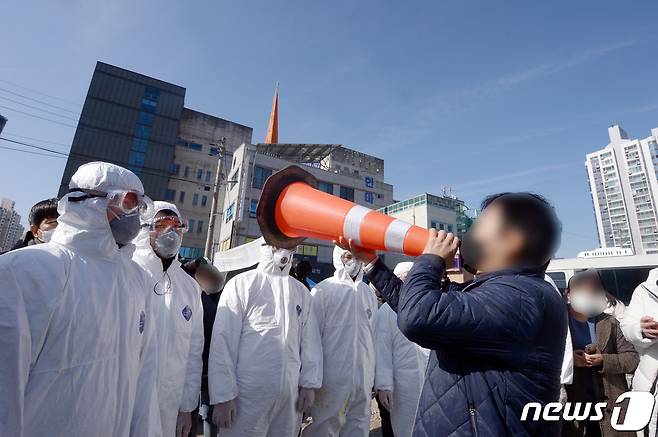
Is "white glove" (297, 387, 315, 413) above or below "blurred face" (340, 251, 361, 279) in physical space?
below

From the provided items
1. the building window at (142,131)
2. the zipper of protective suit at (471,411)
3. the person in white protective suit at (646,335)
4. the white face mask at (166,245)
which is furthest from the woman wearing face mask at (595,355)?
the building window at (142,131)

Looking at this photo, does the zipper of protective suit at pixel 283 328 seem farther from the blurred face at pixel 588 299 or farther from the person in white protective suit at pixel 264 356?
the blurred face at pixel 588 299

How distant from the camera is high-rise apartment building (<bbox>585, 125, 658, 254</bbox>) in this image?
64500 mm

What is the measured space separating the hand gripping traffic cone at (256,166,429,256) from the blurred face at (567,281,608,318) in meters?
3.25

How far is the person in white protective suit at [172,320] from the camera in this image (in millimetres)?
2699

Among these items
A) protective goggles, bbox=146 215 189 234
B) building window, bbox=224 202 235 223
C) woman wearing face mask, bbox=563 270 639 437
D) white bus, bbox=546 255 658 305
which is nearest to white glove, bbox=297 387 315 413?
protective goggles, bbox=146 215 189 234

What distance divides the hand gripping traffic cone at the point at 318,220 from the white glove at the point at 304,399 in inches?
66.0

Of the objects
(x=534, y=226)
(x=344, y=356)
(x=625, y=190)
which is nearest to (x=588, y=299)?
(x=344, y=356)

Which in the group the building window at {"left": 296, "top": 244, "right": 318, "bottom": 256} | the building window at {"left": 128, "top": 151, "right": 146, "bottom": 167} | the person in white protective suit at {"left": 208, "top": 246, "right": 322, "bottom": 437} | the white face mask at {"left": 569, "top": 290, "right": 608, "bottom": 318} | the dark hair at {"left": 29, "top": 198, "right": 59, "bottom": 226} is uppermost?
the building window at {"left": 128, "top": 151, "right": 146, "bottom": 167}

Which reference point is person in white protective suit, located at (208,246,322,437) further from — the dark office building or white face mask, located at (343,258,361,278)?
the dark office building

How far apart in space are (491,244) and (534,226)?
199 millimetres

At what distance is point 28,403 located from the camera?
1.46 m

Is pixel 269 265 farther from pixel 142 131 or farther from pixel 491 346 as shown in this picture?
pixel 142 131

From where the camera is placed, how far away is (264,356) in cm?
317
